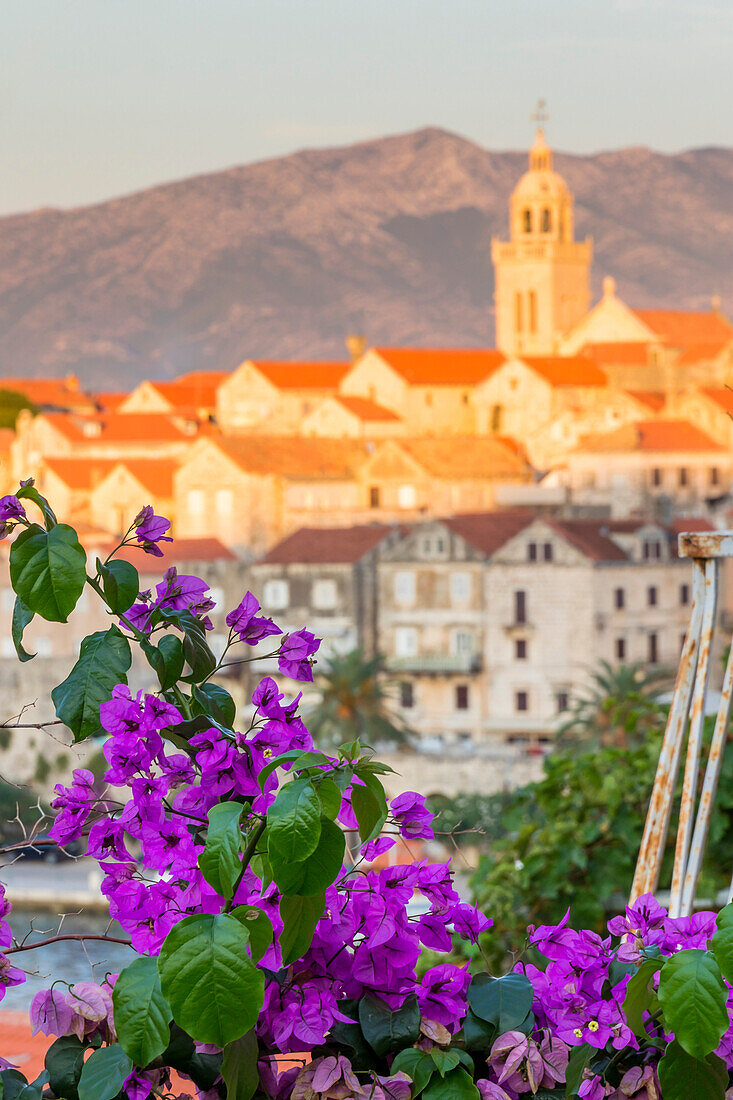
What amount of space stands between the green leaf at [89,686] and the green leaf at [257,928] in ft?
0.90

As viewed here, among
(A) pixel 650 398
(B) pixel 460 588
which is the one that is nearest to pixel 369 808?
(B) pixel 460 588

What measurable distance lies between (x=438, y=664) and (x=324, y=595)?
3273 millimetres

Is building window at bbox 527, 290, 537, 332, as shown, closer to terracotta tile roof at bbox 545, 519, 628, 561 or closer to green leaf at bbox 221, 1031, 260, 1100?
terracotta tile roof at bbox 545, 519, 628, 561

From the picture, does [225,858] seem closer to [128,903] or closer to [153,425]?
[128,903]

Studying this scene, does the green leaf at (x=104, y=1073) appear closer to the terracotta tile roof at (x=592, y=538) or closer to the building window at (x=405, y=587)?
the terracotta tile roof at (x=592, y=538)

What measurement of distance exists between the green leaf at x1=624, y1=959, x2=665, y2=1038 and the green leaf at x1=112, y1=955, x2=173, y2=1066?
0.44m

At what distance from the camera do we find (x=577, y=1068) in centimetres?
176

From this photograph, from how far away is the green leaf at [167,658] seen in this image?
188 cm

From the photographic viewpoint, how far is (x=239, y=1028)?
1575 millimetres

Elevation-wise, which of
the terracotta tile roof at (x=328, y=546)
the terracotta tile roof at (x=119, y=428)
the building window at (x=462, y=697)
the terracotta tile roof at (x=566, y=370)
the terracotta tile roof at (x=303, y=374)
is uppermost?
the terracotta tile roof at (x=303, y=374)

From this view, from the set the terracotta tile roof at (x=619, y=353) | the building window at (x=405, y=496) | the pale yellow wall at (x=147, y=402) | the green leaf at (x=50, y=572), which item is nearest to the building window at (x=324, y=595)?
the building window at (x=405, y=496)

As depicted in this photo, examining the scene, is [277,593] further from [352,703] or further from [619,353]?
[619,353]

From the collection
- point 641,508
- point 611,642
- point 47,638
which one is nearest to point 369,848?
point 611,642

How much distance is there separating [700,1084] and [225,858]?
51 cm
